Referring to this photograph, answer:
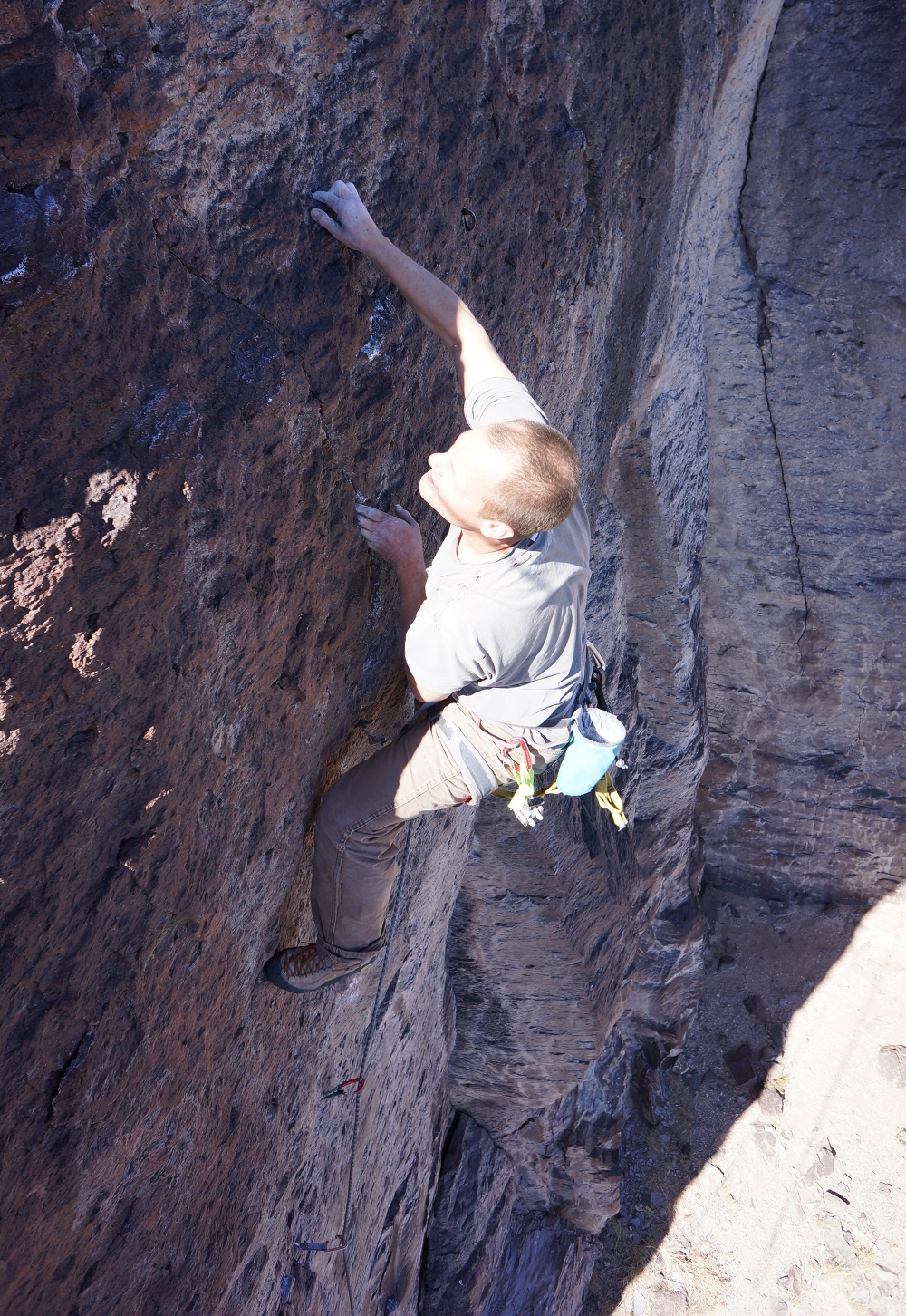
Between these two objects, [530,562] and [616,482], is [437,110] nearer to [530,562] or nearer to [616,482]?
[530,562]

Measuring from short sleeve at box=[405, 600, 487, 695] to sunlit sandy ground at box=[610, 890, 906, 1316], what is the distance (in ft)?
19.5

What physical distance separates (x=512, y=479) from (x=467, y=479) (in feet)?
0.30

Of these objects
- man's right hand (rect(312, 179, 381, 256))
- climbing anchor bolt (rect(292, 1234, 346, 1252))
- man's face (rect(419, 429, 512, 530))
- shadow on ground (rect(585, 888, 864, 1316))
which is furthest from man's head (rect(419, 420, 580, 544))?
shadow on ground (rect(585, 888, 864, 1316))

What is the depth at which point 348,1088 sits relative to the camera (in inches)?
123

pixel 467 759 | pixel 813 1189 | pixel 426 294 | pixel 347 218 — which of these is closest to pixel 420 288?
pixel 426 294

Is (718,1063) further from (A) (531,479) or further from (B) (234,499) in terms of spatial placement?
(B) (234,499)

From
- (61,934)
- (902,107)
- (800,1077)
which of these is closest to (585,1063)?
(800,1077)

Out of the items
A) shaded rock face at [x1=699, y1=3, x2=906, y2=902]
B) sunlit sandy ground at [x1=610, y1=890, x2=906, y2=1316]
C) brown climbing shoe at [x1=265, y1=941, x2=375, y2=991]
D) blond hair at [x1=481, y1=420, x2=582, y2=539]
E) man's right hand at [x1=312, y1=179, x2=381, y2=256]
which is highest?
man's right hand at [x1=312, y1=179, x2=381, y2=256]

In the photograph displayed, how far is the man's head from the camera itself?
1.75m

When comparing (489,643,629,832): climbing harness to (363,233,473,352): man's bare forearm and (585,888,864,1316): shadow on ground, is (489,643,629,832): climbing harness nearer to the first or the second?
(363,233,473,352): man's bare forearm

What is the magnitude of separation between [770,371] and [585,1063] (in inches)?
155

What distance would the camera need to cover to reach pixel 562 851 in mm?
3832

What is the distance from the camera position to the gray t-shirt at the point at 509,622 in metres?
1.92

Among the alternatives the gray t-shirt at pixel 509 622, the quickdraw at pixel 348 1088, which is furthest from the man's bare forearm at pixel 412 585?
the quickdraw at pixel 348 1088
